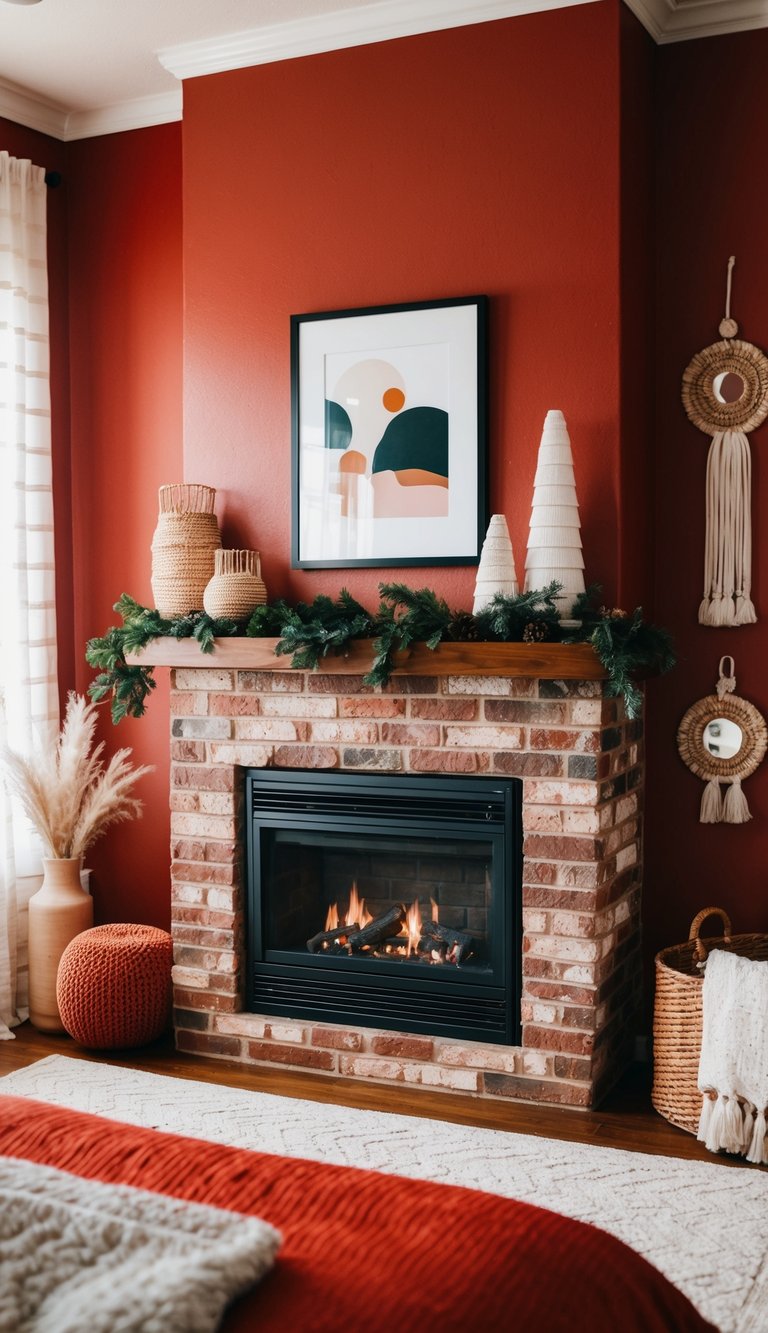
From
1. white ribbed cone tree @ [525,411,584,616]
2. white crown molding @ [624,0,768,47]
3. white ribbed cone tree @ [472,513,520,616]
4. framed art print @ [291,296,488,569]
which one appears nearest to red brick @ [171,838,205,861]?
framed art print @ [291,296,488,569]

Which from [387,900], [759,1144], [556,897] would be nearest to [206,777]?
[387,900]

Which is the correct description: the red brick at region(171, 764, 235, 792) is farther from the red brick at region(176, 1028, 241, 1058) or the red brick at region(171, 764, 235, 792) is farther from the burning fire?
the red brick at region(176, 1028, 241, 1058)

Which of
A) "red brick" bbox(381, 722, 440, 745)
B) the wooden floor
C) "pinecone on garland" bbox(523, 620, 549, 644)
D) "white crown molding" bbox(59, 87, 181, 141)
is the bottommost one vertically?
the wooden floor

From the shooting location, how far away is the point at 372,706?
10.8 ft

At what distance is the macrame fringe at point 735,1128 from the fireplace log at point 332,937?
42.6 inches

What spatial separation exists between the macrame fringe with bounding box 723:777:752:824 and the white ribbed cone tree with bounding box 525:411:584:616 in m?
0.75

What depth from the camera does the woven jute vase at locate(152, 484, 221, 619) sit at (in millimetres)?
3510

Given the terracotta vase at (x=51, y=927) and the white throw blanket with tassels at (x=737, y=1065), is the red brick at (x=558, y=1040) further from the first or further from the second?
the terracotta vase at (x=51, y=927)

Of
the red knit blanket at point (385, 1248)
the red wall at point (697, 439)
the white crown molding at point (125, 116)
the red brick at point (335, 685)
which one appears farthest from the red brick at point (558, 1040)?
the white crown molding at point (125, 116)

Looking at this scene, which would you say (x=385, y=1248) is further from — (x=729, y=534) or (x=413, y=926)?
(x=729, y=534)

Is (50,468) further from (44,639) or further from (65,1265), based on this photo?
(65,1265)

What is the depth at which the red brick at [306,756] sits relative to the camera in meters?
3.37

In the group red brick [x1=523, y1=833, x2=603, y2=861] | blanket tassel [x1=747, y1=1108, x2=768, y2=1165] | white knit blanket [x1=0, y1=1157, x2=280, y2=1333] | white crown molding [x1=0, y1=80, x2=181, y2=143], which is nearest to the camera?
white knit blanket [x1=0, y1=1157, x2=280, y2=1333]

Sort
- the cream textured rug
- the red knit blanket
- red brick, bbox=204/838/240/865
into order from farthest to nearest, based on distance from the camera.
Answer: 1. red brick, bbox=204/838/240/865
2. the cream textured rug
3. the red knit blanket
